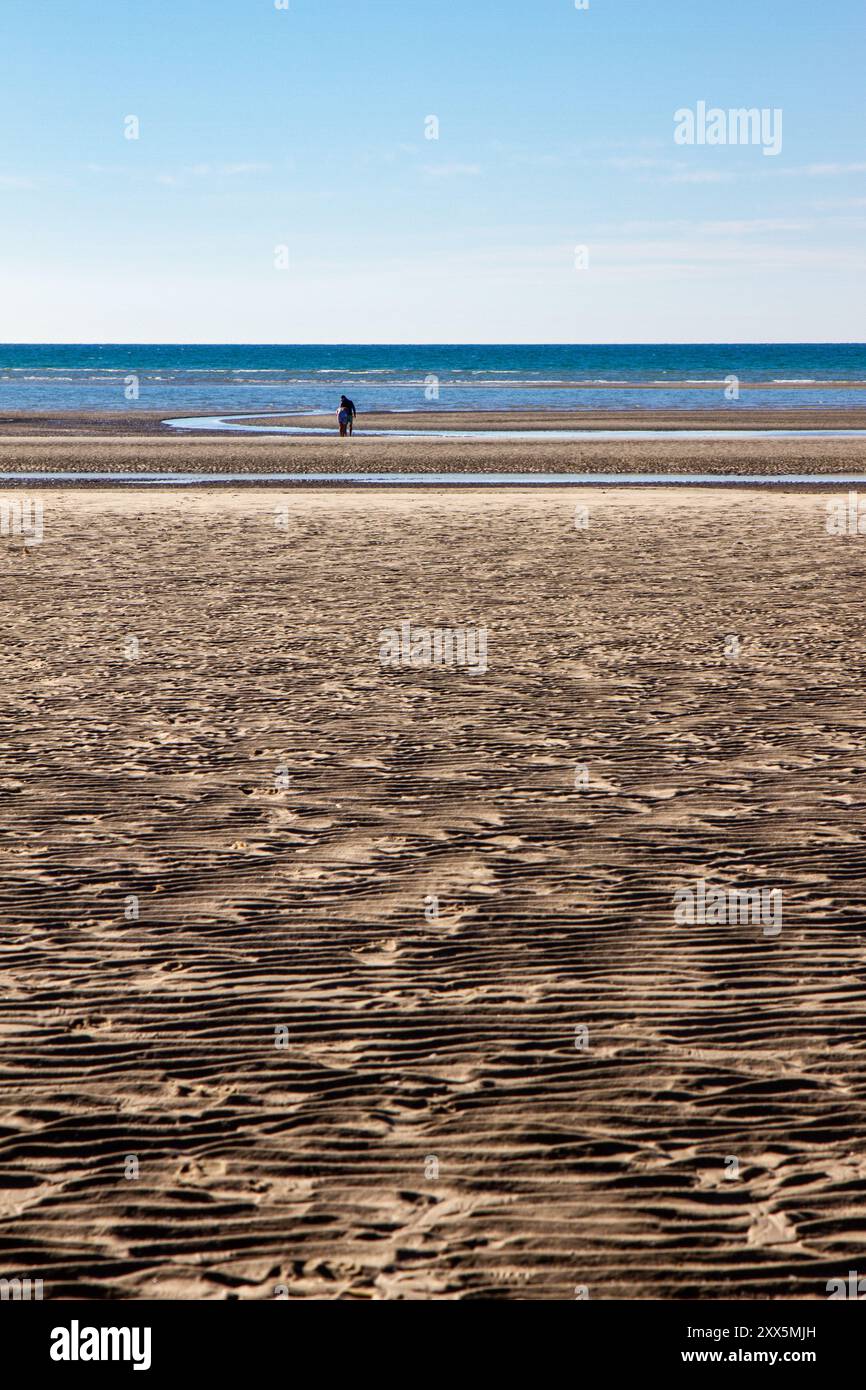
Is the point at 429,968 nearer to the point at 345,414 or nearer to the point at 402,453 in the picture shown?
the point at 402,453

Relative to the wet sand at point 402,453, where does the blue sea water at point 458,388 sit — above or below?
above

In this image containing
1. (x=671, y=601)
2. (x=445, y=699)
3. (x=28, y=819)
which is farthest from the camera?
(x=671, y=601)

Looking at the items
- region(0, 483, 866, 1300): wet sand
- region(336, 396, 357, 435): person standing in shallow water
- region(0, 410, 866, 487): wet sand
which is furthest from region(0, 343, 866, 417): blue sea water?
region(0, 483, 866, 1300): wet sand

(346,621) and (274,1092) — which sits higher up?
(346,621)

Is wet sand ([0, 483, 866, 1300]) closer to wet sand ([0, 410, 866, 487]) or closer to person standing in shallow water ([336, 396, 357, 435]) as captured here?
wet sand ([0, 410, 866, 487])

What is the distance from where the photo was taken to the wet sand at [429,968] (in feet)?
15.1

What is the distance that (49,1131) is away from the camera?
204 inches

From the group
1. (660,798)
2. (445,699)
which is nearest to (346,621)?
(445,699)

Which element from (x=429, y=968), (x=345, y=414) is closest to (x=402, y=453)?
(x=345, y=414)

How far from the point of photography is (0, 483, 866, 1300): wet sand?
4590 millimetres

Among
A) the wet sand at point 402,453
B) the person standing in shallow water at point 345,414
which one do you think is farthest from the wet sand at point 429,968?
the person standing in shallow water at point 345,414

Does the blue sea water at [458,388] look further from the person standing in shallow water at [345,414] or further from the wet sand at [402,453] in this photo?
the person standing in shallow water at [345,414]
